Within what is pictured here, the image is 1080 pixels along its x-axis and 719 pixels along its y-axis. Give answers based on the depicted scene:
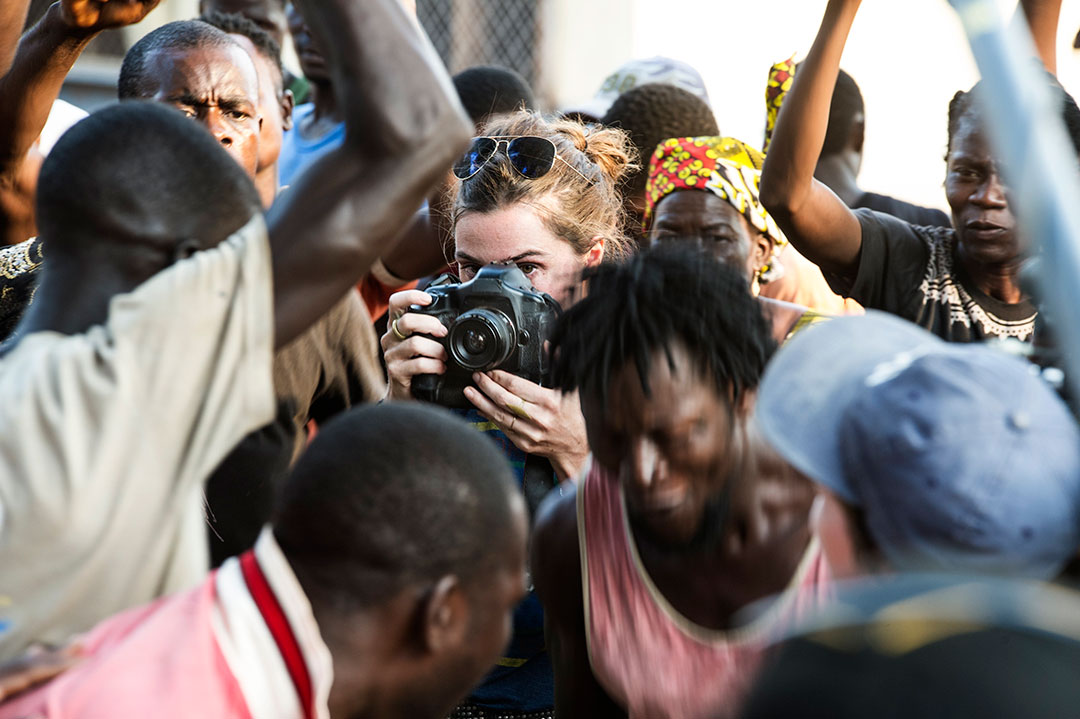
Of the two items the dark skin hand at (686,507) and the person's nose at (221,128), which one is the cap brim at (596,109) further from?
the dark skin hand at (686,507)

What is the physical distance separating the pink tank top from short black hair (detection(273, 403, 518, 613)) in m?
0.60

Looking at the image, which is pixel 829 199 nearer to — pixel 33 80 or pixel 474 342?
pixel 474 342

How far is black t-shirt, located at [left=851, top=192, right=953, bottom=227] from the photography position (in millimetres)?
3635

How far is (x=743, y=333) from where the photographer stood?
1.98 meters

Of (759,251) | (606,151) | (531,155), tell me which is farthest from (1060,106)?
(531,155)

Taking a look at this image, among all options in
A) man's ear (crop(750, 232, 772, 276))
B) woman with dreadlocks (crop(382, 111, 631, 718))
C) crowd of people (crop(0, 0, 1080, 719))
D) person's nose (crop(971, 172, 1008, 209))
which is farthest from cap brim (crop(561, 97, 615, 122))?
person's nose (crop(971, 172, 1008, 209))

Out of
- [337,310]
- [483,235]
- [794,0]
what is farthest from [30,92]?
[794,0]

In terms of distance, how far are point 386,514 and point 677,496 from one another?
2.03ft

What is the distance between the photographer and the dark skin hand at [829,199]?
9.02 ft

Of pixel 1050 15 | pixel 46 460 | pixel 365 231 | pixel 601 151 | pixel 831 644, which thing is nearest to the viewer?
pixel 831 644

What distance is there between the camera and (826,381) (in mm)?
1413

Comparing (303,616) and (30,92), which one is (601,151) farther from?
(303,616)

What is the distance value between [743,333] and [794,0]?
805 cm

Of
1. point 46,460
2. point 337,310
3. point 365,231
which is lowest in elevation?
point 337,310
